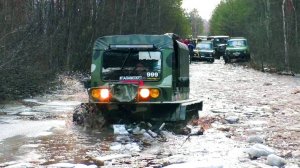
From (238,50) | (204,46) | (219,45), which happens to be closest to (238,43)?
(238,50)

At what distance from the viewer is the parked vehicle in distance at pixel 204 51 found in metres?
44.0

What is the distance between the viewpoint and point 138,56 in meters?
11.0

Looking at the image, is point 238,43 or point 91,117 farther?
point 238,43

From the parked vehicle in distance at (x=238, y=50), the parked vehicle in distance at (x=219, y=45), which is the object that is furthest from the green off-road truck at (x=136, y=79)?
the parked vehicle in distance at (x=219, y=45)

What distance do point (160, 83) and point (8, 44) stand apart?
6.90 m

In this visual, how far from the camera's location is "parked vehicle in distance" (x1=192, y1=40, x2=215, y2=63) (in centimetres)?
4402

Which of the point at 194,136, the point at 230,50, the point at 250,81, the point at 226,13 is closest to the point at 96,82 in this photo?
the point at 194,136

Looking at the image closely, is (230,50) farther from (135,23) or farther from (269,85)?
(269,85)

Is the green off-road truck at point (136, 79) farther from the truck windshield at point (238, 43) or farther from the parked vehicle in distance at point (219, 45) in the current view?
the parked vehicle in distance at point (219, 45)

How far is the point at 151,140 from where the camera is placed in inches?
387

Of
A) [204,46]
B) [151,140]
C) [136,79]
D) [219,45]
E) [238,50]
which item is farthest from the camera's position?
[219,45]

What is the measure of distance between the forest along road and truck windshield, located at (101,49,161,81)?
106 cm

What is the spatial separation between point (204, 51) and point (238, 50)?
9.56 ft

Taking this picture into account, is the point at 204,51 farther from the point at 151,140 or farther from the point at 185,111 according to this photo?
the point at 151,140
